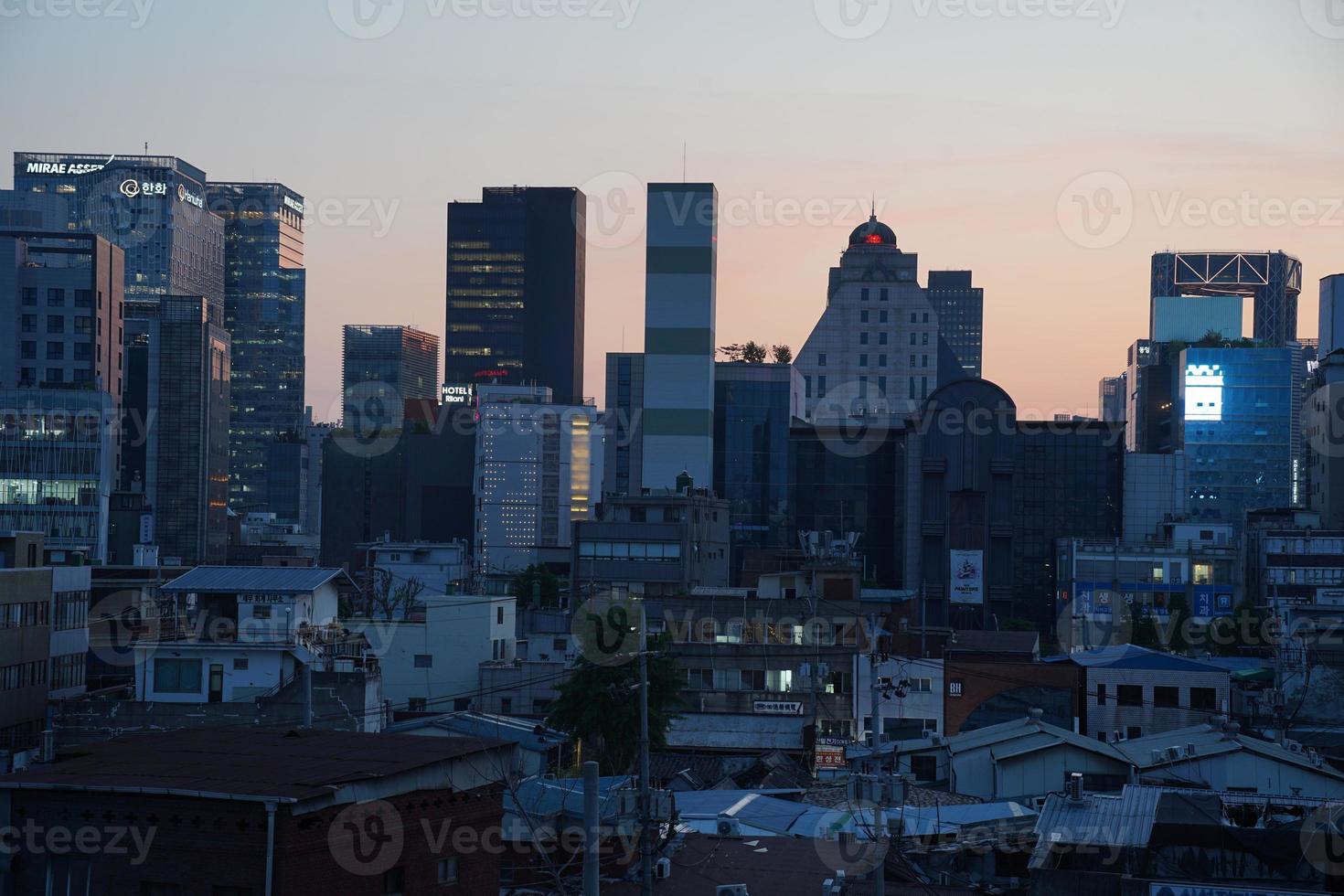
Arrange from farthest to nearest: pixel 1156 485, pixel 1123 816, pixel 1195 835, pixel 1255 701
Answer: pixel 1156 485 < pixel 1255 701 < pixel 1123 816 < pixel 1195 835

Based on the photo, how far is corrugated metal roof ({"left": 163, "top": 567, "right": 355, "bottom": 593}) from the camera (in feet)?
151

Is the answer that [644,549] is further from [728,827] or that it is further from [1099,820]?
[1099,820]

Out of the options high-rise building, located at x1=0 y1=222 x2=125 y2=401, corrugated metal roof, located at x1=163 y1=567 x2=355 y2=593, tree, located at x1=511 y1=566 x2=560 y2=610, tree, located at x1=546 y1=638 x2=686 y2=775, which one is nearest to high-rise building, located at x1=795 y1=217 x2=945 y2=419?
tree, located at x1=511 y1=566 x2=560 y2=610

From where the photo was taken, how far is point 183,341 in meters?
161

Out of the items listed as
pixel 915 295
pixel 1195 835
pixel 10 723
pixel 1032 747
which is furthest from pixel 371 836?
pixel 915 295

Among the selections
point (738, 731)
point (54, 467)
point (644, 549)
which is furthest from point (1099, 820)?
point (54, 467)

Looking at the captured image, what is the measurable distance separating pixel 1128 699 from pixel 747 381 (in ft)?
246

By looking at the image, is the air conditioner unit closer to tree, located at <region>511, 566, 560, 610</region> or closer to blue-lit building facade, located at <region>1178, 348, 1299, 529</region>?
tree, located at <region>511, 566, 560, 610</region>

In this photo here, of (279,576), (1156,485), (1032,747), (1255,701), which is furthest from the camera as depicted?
(1156,485)

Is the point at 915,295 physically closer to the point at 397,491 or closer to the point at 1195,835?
the point at 397,491

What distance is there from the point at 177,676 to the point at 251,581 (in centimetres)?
422

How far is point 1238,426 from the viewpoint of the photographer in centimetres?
17838

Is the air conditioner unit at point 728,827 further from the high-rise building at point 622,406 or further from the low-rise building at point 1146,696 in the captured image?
the high-rise building at point 622,406

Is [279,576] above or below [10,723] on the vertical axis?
above
